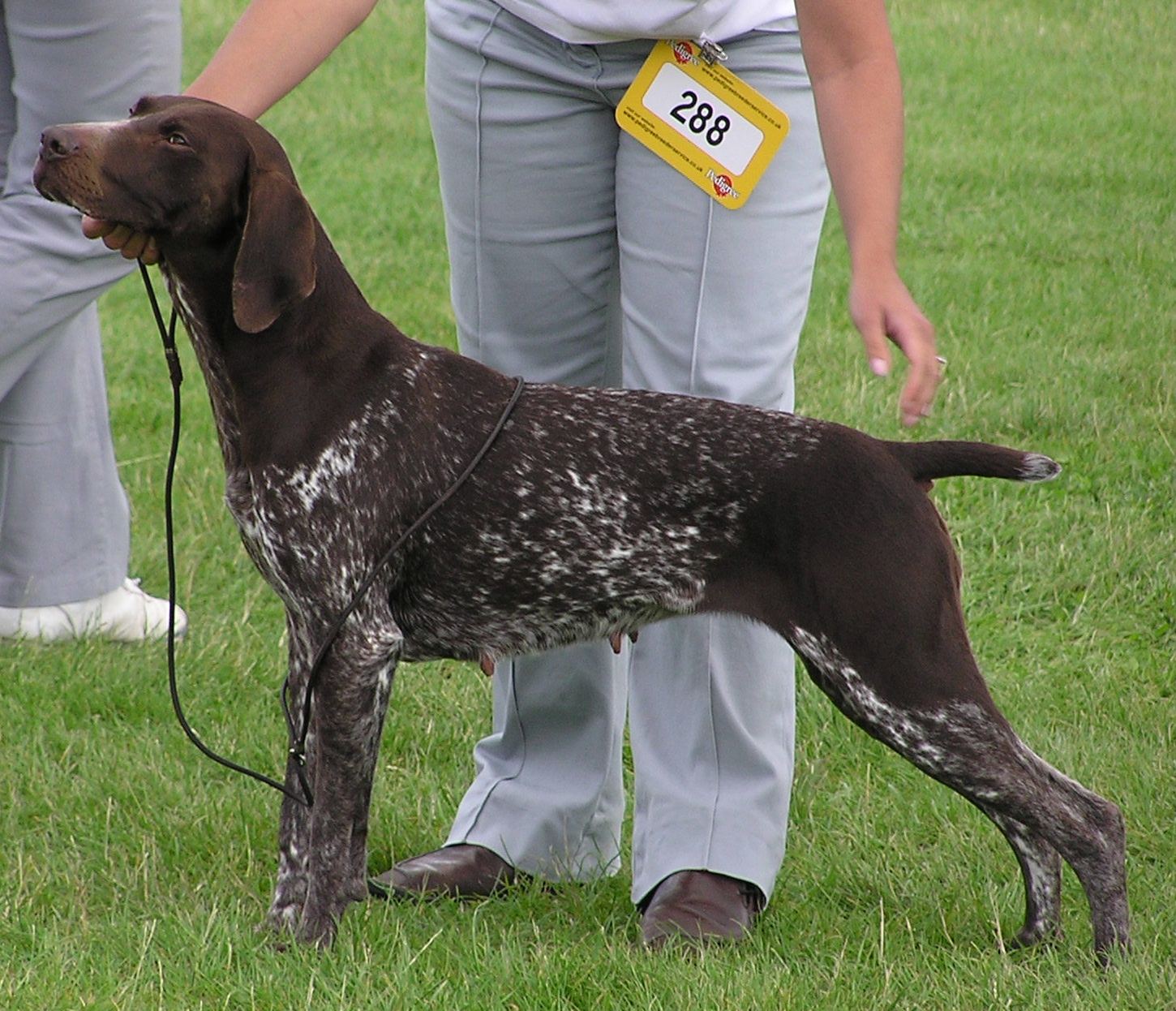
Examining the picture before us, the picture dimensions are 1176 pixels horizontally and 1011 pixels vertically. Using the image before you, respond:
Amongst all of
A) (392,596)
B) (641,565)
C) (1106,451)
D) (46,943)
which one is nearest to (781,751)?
(641,565)

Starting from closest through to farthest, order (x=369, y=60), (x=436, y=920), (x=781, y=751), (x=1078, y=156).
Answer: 1. (x=436, y=920)
2. (x=781, y=751)
3. (x=1078, y=156)
4. (x=369, y=60)

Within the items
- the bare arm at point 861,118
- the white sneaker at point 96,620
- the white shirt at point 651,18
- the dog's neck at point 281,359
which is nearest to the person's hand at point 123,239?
the dog's neck at point 281,359

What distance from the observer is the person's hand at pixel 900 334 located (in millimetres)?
2582

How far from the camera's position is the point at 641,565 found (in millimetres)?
3152

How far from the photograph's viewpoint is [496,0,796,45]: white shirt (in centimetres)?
324

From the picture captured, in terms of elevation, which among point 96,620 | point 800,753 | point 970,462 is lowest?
point 96,620

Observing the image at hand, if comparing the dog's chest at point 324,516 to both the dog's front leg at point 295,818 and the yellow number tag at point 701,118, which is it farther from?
the yellow number tag at point 701,118

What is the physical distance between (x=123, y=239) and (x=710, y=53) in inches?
48.2

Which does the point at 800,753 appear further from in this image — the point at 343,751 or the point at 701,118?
the point at 701,118

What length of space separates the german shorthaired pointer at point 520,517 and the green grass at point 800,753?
25cm

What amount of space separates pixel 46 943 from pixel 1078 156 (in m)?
8.48

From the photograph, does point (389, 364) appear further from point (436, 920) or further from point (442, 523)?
point (436, 920)

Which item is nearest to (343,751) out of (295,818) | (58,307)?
(295,818)

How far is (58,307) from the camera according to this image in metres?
4.41
